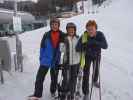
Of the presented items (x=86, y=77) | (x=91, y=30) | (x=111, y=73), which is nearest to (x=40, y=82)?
(x=86, y=77)

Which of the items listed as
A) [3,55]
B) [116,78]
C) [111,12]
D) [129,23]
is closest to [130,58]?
[116,78]

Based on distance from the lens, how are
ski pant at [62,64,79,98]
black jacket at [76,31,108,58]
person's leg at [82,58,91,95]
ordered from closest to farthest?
ski pant at [62,64,79,98] < black jacket at [76,31,108,58] < person's leg at [82,58,91,95]

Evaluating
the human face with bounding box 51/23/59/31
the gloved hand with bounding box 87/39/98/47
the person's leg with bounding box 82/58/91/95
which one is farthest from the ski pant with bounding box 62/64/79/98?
the human face with bounding box 51/23/59/31

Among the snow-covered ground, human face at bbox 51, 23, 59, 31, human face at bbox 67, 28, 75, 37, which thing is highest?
human face at bbox 51, 23, 59, 31

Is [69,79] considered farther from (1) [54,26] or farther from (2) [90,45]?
(1) [54,26]

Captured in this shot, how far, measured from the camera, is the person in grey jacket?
21.6 ft

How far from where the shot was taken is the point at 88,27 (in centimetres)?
667

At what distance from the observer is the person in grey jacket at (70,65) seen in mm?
6590

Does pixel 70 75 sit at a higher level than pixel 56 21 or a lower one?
lower

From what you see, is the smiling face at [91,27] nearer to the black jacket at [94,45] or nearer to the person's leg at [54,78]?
the black jacket at [94,45]

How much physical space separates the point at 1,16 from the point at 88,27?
30571 millimetres

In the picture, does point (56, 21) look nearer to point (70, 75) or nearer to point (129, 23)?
point (70, 75)

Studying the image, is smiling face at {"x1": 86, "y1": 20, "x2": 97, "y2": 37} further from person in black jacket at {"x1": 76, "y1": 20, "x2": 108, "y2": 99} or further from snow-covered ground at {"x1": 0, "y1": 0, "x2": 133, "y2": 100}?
snow-covered ground at {"x1": 0, "y1": 0, "x2": 133, "y2": 100}

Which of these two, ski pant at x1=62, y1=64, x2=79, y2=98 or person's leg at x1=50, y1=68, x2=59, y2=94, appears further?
person's leg at x1=50, y1=68, x2=59, y2=94
